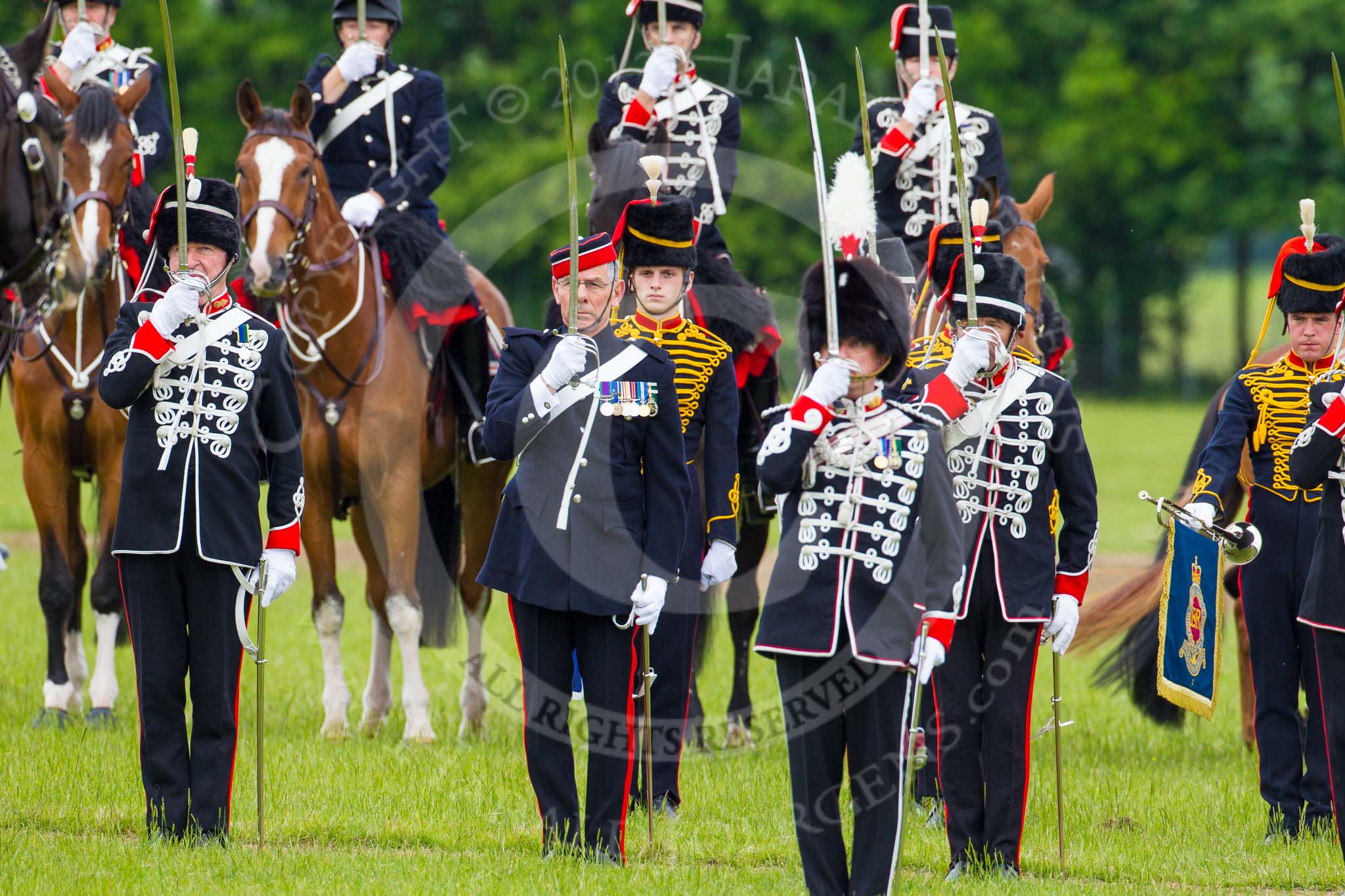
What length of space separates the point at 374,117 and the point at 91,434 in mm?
1940

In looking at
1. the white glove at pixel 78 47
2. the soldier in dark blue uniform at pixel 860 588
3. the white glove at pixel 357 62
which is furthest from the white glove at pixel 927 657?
the white glove at pixel 78 47

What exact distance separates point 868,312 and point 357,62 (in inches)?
174

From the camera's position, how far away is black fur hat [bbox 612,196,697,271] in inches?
221

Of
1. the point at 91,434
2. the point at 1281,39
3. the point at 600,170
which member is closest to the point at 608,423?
the point at 600,170

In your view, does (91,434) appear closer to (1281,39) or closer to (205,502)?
(205,502)

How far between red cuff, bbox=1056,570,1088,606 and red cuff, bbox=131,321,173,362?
273 centimetres

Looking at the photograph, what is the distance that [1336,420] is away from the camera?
16.7 feet

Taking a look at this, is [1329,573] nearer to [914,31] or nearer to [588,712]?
[588,712]

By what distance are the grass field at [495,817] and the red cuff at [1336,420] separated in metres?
1.42

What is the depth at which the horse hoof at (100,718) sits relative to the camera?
747cm

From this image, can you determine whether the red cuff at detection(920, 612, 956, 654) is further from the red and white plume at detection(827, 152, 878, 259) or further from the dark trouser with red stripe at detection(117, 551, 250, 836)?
the dark trouser with red stripe at detection(117, 551, 250, 836)

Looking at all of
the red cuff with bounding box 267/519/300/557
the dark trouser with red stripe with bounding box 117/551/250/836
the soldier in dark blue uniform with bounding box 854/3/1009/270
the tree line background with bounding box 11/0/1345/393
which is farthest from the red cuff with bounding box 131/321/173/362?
the tree line background with bounding box 11/0/1345/393

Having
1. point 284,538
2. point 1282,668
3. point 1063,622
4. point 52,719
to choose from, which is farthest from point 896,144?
point 52,719

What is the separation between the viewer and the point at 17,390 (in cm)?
786
